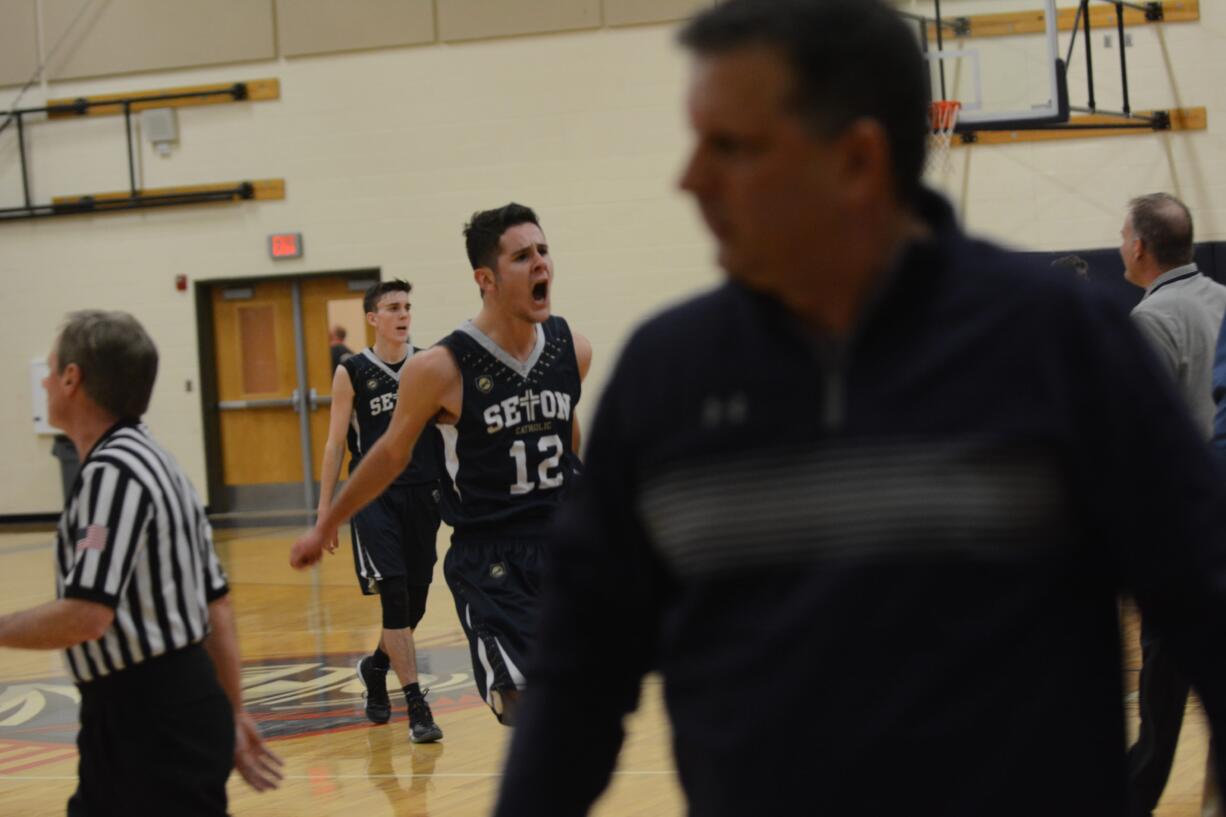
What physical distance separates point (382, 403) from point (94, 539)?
176 inches

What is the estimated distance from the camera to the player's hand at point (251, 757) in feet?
10.7

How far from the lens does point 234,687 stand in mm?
3264

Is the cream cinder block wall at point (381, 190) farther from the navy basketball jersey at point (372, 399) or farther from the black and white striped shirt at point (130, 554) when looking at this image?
the black and white striped shirt at point (130, 554)

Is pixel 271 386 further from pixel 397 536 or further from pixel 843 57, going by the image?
pixel 843 57

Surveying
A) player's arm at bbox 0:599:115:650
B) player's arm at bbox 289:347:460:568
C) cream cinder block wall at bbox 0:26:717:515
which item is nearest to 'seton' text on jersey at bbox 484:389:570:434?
player's arm at bbox 289:347:460:568

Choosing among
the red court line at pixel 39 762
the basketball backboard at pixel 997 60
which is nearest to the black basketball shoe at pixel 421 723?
the red court line at pixel 39 762

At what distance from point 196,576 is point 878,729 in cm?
203

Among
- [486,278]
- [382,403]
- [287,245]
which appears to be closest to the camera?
[486,278]

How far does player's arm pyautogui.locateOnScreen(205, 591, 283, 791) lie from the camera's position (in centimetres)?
321

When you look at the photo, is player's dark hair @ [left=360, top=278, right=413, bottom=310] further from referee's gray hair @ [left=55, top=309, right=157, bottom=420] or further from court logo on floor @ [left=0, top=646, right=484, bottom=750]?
referee's gray hair @ [left=55, top=309, right=157, bottom=420]

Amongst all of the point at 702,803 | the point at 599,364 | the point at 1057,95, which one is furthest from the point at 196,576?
the point at 599,364

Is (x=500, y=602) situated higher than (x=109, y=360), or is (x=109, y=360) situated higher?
(x=109, y=360)

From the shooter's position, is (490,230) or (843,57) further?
(490,230)

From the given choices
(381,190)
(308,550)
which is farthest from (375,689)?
(381,190)
